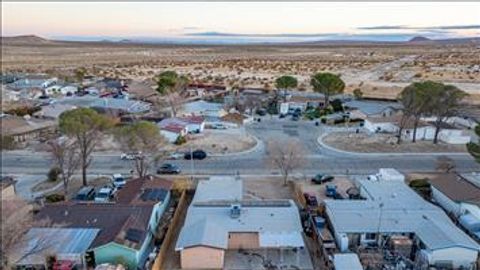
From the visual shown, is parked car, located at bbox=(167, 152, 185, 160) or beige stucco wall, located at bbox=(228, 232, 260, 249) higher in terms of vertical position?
beige stucco wall, located at bbox=(228, 232, 260, 249)

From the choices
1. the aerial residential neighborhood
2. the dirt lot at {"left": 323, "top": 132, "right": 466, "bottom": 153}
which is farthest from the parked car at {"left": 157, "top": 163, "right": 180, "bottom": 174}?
the dirt lot at {"left": 323, "top": 132, "right": 466, "bottom": 153}

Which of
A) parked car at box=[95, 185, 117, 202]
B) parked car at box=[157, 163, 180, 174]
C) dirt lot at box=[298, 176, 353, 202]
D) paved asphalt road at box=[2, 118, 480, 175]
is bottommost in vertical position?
paved asphalt road at box=[2, 118, 480, 175]

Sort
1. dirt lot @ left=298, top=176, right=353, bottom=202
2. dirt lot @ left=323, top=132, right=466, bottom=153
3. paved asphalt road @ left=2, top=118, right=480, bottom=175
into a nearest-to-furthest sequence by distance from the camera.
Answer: dirt lot @ left=298, top=176, right=353, bottom=202 → paved asphalt road @ left=2, top=118, right=480, bottom=175 → dirt lot @ left=323, top=132, right=466, bottom=153

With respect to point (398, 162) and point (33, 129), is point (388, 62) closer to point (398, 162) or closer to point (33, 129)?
point (398, 162)

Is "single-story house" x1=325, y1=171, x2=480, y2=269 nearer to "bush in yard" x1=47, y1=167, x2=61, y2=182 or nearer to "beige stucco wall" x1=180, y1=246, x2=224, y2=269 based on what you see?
"beige stucco wall" x1=180, y1=246, x2=224, y2=269

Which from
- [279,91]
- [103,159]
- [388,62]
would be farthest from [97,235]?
[388,62]

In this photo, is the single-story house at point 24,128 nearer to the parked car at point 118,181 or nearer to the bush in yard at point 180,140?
the bush in yard at point 180,140

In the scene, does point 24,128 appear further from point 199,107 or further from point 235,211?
point 235,211

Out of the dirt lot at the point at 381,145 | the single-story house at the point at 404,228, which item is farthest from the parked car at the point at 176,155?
the single-story house at the point at 404,228
